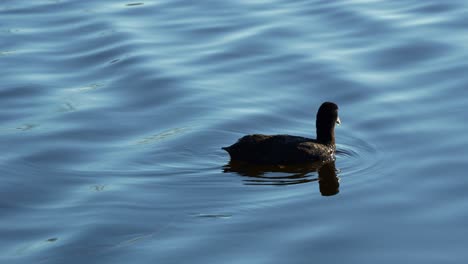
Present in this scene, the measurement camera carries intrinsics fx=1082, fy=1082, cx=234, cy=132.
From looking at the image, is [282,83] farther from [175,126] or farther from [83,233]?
[83,233]

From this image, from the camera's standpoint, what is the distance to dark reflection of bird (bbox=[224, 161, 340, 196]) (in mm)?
12234

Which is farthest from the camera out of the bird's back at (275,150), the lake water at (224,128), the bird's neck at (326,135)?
the bird's neck at (326,135)

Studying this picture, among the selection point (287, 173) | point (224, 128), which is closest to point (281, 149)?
point (287, 173)

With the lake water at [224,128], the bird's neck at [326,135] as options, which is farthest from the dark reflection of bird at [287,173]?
the bird's neck at [326,135]

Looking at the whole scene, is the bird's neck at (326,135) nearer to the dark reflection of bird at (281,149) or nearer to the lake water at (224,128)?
the dark reflection of bird at (281,149)

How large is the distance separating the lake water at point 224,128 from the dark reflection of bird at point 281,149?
231mm

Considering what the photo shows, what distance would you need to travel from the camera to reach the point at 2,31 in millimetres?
20062

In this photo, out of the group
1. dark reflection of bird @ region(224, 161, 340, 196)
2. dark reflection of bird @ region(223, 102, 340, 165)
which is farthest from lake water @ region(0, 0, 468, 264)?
dark reflection of bird @ region(223, 102, 340, 165)

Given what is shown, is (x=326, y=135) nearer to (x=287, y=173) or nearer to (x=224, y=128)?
(x=287, y=173)

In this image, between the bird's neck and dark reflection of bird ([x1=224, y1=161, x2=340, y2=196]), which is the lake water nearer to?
dark reflection of bird ([x1=224, y1=161, x2=340, y2=196])

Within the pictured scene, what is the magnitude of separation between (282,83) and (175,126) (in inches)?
92.7

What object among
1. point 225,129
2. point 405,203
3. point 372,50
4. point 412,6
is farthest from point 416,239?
point 412,6

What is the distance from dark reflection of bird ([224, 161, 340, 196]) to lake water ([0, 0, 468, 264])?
0.05 metres

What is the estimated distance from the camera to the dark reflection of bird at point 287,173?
12.2m
